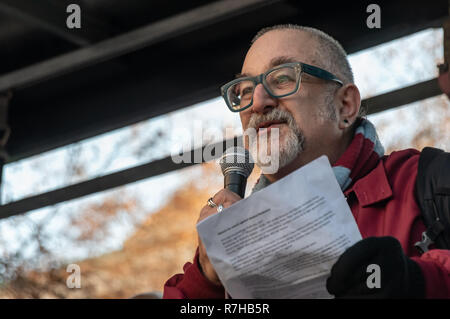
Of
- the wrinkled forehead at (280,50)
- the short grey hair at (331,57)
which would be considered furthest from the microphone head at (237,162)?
the short grey hair at (331,57)

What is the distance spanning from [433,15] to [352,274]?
2.29 m

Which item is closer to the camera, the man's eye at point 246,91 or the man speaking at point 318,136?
the man speaking at point 318,136

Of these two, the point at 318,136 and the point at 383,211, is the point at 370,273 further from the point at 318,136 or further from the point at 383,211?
the point at 318,136

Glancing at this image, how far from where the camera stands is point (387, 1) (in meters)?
3.40

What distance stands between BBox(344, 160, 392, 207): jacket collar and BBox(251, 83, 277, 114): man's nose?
0.38 metres

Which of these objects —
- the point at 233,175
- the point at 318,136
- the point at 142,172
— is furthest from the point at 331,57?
the point at 142,172

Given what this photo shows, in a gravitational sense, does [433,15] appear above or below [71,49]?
below

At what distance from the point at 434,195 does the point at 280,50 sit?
79 centimetres

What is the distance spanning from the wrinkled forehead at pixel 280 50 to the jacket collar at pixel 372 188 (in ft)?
1.66

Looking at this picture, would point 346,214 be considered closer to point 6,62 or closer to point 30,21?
point 30,21

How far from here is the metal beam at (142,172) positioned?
11.4 feet

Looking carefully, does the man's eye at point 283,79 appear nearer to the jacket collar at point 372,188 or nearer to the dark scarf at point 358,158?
the dark scarf at point 358,158

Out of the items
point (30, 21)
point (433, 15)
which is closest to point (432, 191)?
point (433, 15)

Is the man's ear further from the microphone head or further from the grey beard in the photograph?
the microphone head
